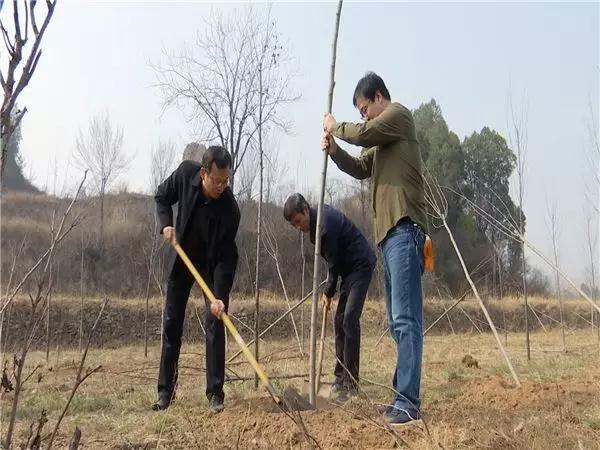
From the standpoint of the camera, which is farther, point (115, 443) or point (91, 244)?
point (91, 244)

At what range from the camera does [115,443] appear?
9.76 feet

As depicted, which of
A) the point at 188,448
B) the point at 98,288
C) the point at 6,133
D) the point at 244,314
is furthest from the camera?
the point at 98,288

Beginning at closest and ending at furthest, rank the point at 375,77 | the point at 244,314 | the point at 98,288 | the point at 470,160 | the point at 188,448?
the point at 188,448, the point at 375,77, the point at 244,314, the point at 98,288, the point at 470,160

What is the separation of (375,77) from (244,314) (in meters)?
12.5

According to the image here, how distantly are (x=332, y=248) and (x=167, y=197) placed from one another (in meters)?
1.39

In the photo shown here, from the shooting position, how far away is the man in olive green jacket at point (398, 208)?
301cm

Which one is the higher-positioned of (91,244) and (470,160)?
(470,160)

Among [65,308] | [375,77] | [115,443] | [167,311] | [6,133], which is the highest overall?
[375,77]

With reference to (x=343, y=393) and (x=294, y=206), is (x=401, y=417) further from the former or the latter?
(x=294, y=206)

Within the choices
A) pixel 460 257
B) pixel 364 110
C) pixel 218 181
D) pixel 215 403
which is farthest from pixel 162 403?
pixel 460 257

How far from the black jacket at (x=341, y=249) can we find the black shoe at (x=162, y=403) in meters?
1.58

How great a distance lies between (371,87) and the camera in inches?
133

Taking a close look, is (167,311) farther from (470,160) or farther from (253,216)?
(470,160)

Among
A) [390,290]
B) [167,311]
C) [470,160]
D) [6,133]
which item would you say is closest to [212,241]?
[167,311]
